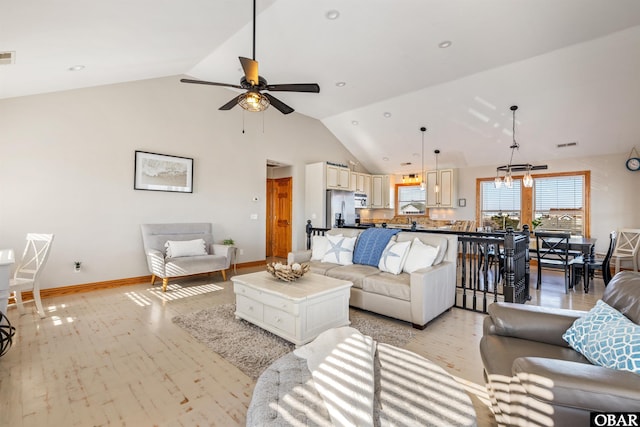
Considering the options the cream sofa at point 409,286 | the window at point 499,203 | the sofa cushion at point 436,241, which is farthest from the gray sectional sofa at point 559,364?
the window at point 499,203

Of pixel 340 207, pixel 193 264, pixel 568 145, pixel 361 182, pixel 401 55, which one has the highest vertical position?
pixel 401 55

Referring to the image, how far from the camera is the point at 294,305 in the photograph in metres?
2.53

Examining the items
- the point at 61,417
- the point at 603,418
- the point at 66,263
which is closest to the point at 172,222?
the point at 66,263

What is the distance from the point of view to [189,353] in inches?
98.1

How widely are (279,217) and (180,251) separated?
3.15m

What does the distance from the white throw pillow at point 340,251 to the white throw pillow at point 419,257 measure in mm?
837

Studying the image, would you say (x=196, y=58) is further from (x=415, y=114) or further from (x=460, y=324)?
(x=460, y=324)

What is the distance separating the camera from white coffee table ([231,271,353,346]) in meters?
2.55

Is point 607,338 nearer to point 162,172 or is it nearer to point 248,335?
point 248,335

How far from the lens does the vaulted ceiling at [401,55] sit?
2.91 meters

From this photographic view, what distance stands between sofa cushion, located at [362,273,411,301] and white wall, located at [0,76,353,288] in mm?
3604

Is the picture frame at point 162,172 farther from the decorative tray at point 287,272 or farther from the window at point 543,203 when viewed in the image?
the window at point 543,203

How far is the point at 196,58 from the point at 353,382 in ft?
16.1

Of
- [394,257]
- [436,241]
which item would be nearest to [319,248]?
[394,257]
